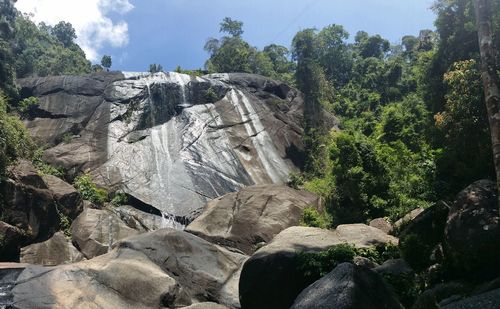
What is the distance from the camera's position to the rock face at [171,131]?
3050 cm

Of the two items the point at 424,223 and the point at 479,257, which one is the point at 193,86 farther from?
the point at 479,257

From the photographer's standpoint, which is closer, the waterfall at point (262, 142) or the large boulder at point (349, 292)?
the large boulder at point (349, 292)

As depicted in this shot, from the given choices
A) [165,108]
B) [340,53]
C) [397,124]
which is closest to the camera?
[397,124]

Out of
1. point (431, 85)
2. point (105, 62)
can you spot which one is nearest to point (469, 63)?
point (431, 85)

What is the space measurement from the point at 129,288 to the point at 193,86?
2793 centimetres

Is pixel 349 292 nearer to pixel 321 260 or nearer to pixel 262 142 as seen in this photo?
pixel 321 260

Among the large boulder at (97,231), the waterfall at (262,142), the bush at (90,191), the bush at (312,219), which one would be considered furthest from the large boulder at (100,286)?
the waterfall at (262,142)

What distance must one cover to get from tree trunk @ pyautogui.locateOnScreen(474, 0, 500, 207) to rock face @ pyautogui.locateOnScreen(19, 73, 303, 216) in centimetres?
2070

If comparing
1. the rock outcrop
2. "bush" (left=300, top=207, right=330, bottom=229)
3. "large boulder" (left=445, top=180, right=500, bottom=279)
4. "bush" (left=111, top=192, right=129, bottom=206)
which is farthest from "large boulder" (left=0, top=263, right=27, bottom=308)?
"bush" (left=111, top=192, right=129, bottom=206)

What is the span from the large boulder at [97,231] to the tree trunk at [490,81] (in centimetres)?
1794

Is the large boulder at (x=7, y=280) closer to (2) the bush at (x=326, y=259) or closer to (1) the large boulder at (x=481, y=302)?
(2) the bush at (x=326, y=259)

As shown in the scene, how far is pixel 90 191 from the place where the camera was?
91.9 ft

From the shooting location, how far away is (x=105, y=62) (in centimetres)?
7531

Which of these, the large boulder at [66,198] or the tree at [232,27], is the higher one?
the tree at [232,27]
